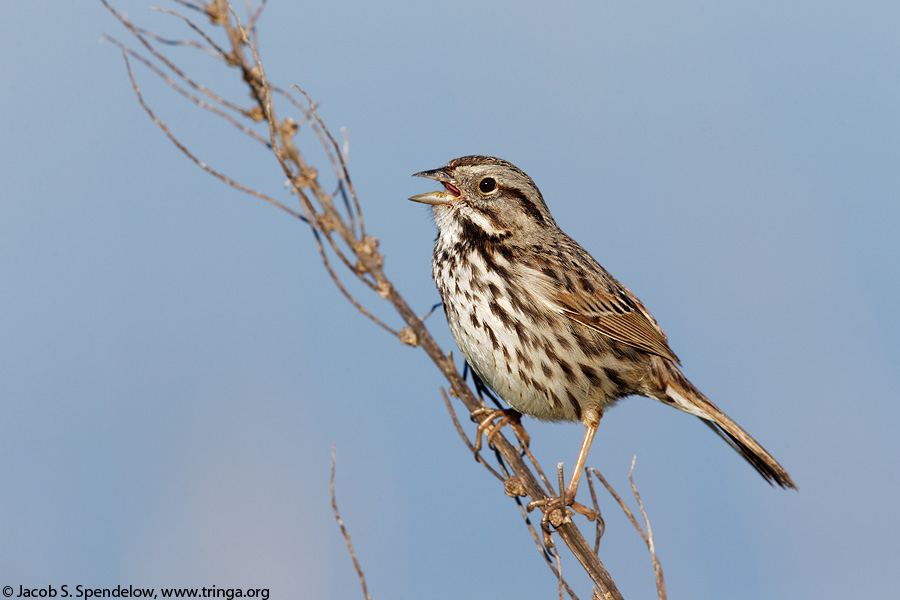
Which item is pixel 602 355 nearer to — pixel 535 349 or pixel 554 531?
pixel 535 349

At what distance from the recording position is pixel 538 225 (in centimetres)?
456

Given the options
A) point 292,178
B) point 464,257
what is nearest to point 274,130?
point 292,178

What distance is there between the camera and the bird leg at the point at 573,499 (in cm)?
326

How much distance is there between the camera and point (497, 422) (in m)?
4.32

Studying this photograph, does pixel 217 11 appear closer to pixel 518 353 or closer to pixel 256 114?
pixel 256 114

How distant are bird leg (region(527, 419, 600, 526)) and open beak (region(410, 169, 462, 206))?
4.28 ft

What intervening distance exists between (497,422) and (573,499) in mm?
718

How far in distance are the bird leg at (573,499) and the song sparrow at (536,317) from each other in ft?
0.03

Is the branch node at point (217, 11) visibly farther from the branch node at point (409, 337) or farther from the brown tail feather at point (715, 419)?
the brown tail feather at point (715, 419)

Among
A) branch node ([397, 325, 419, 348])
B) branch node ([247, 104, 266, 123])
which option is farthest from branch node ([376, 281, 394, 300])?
branch node ([247, 104, 266, 123])

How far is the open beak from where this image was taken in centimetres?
416

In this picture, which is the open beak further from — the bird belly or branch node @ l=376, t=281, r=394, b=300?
branch node @ l=376, t=281, r=394, b=300

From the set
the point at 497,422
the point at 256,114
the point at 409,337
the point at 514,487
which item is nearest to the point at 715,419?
the point at 497,422

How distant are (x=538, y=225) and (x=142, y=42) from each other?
219 centimetres
